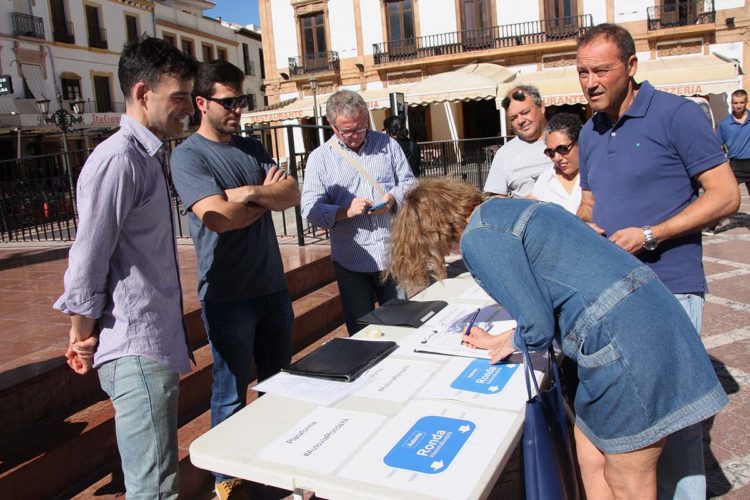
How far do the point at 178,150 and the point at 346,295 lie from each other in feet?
4.01

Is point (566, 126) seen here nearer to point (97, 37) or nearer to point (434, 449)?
point (434, 449)

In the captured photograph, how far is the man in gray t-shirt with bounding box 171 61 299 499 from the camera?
8.20ft

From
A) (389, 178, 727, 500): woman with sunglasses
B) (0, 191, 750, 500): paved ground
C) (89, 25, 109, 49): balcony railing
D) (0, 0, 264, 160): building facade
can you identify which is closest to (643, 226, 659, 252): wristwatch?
(389, 178, 727, 500): woman with sunglasses

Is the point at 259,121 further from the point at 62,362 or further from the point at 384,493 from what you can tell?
the point at 384,493

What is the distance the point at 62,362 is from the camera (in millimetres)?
2982

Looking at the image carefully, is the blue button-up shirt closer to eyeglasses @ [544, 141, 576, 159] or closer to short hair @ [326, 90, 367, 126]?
short hair @ [326, 90, 367, 126]

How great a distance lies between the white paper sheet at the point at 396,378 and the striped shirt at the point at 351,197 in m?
1.15

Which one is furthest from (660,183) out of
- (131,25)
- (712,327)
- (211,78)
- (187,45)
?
(187,45)

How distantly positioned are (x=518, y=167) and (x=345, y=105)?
1.15 metres

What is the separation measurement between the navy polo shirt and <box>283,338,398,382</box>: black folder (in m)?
0.95

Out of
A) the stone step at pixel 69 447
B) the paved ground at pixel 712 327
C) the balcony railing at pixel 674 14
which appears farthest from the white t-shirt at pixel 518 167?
the balcony railing at pixel 674 14

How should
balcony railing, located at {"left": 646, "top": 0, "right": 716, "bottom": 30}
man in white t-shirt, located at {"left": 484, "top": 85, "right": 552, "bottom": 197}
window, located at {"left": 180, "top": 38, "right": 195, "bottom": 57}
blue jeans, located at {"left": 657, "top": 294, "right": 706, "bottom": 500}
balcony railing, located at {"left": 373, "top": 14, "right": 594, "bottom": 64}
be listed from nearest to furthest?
blue jeans, located at {"left": 657, "top": 294, "right": 706, "bottom": 500} < man in white t-shirt, located at {"left": 484, "top": 85, "right": 552, "bottom": 197} < balcony railing, located at {"left": 646, "top": 0, "right": 716, "bottom": 30} < balcony railing, located at {"left": 373, "top": 14, "right": 594, "bottom": 64} < window, located at {"left": 180, "top": 38, "right": 195, "bottom": 57}

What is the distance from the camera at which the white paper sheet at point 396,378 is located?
1.83m

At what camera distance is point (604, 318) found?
155 centimetres
